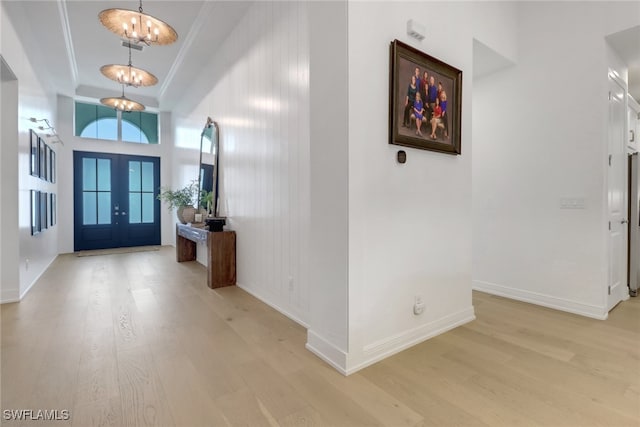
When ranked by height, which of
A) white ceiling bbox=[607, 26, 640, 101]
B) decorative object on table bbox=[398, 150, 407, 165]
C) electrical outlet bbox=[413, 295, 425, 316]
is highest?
white ceiling bbox=[607, 26, 640, 101]

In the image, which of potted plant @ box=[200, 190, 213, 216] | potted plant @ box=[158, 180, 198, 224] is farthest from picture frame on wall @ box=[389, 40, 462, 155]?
potted plant @ box=[158, 180, 198, 224]

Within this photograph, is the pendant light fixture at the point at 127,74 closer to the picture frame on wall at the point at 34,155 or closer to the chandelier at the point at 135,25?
the chandelier at the point at 135,25

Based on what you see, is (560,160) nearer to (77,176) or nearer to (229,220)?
(229,220)

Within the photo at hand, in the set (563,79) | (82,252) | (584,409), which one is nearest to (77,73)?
(82,252)

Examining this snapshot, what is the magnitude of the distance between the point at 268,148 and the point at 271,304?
171 cm

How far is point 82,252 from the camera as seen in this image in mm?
6863

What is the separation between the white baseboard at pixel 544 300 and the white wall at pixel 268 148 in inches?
95.8

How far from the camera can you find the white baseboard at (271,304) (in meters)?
2.82

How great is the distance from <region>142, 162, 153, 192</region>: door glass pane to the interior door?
874cm

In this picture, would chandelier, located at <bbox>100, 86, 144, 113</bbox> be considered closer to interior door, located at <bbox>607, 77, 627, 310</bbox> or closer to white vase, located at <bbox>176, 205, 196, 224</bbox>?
white vase, located at <bbox>176, 205, 196, 224</bbox>

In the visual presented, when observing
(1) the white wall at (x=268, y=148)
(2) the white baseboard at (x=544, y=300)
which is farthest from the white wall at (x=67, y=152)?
(2) the white baseboard at (x=544, y=300)

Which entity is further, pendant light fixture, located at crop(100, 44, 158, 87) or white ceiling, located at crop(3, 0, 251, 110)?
pendant light fixture, located at crop(100, 44, 158, 87)

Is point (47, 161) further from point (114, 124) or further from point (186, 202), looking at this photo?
point (114, 124)

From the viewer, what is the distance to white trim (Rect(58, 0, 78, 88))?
3.88 m
